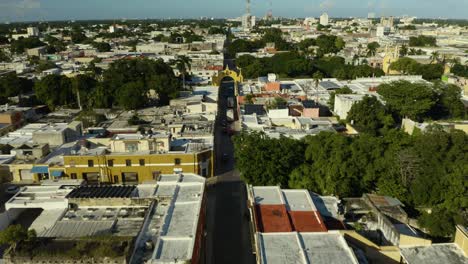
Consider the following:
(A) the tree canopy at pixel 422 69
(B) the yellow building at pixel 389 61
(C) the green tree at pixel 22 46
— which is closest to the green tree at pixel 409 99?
(A) the tree canopy at pixel 422 69

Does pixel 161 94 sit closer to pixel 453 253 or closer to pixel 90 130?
pixel 90 130

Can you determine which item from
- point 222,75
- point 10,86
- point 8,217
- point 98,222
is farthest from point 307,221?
point 10,86

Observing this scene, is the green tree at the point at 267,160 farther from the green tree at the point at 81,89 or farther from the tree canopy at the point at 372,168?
the green tree at the point at 81,89

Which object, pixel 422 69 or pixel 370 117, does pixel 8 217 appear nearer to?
pixel 370 117

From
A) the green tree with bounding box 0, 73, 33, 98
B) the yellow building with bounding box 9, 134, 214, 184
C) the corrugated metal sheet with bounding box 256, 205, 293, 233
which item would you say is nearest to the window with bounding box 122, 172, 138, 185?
the yellow building with bounding box 9, 134, 214, 184

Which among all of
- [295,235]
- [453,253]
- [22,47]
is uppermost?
[22,47]

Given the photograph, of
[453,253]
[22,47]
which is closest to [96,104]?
[453,253]
